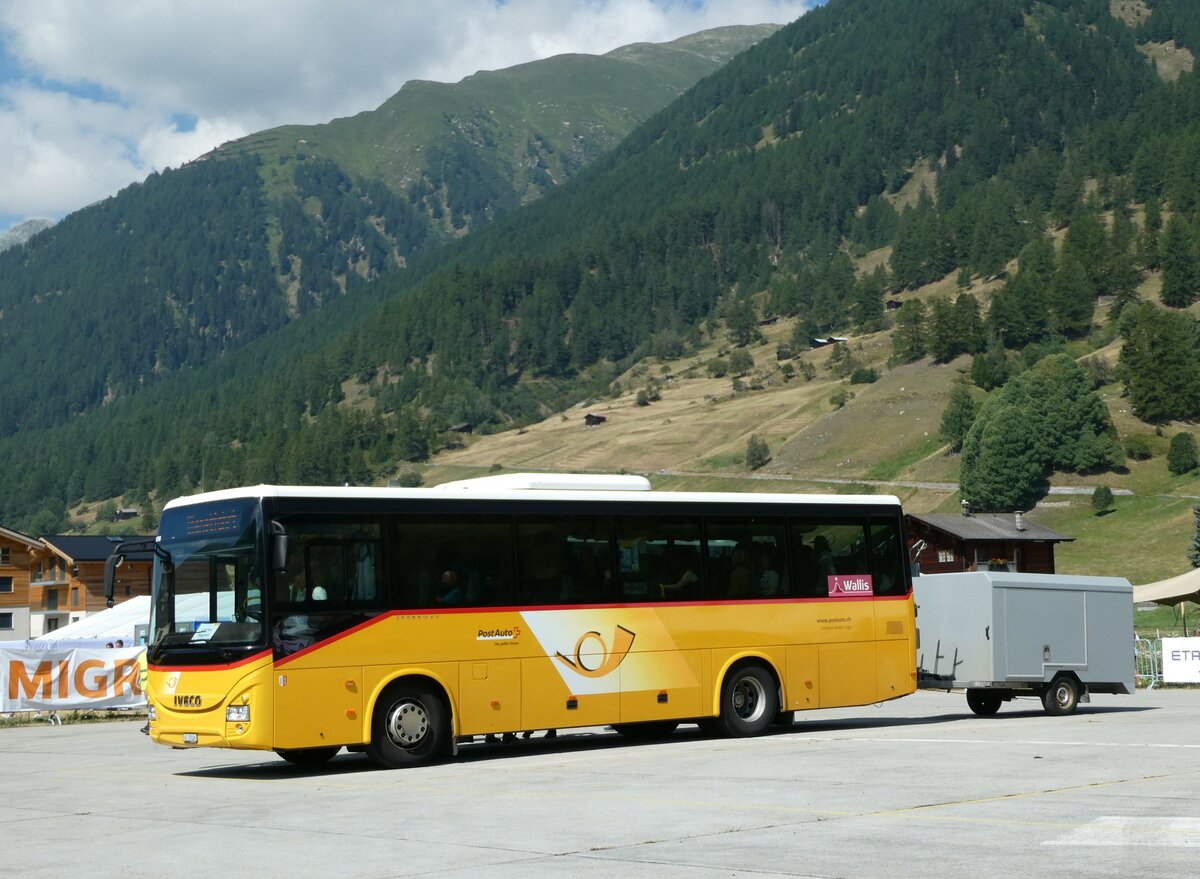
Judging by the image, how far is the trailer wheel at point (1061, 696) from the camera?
88.0ft

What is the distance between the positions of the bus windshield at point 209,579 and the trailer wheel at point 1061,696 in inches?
578

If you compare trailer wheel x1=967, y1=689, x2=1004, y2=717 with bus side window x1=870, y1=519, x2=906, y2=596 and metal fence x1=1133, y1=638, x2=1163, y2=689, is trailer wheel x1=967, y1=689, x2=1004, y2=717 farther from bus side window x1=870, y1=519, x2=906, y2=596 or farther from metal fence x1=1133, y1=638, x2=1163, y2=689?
metal fence x1=1133, y1=638, x2=1163, y2=689

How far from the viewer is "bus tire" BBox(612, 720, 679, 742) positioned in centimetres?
2267

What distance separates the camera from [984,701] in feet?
90.4

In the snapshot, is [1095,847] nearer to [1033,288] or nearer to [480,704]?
[480,704]

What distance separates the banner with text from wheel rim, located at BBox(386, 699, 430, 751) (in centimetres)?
2640

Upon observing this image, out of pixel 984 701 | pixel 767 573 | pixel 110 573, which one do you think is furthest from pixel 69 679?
pixel 984 701

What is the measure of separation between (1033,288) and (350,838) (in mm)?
165162

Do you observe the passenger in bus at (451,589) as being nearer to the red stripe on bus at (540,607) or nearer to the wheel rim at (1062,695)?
the red stripe on bus at (540,607)

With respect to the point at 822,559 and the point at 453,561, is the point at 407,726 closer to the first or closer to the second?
the point at 453,561

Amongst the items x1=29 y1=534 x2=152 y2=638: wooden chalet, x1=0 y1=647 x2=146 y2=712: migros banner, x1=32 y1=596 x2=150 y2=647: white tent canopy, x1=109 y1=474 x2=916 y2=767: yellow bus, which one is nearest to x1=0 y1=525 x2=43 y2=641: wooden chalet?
x1=29 y1=534 x2=152 y2=638: wooden chalet

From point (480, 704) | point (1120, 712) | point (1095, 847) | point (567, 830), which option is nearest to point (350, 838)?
point (567, 830)

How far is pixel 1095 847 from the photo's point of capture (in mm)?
10820

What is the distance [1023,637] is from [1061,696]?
1.51m
